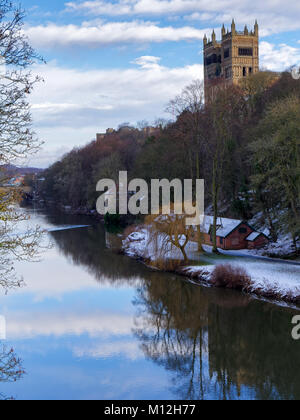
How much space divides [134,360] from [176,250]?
12175mm

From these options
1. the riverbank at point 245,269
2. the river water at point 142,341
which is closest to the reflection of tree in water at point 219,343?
the river water at point 142,341

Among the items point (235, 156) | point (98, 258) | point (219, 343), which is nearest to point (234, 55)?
point (235, 156)

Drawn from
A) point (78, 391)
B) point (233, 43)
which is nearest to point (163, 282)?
point (78, 391)

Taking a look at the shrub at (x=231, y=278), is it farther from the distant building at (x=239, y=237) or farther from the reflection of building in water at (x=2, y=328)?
the reflection of building in water at (x=2, y=328)

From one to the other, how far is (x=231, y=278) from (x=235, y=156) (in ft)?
51.8

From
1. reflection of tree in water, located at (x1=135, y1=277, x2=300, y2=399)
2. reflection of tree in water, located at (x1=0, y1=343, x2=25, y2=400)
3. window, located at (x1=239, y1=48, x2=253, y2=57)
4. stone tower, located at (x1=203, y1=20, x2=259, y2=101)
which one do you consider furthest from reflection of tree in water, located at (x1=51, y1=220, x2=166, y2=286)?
window, located at (x1=239, y1=48, x2=253, y2=57)

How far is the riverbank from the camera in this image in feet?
62.5

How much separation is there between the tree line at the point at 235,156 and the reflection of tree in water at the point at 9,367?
45.2ft

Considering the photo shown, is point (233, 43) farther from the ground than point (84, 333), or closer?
farther from the ground

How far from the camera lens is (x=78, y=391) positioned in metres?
11.4

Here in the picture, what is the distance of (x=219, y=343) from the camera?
14.7 m

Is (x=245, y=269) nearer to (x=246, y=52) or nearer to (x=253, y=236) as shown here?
(x=253, y=236)

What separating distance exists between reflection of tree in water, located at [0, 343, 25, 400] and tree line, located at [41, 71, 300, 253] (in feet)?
45.2
